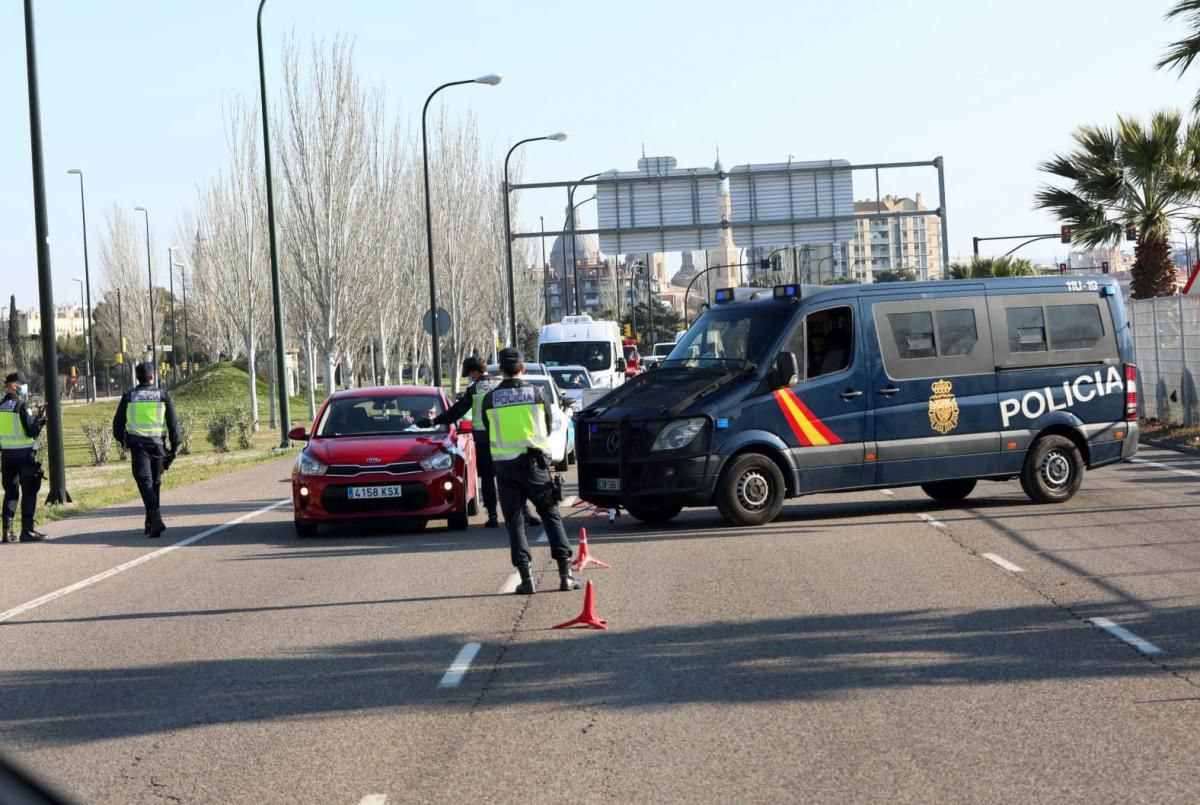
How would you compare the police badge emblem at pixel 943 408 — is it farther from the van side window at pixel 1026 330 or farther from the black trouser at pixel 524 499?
the black trouser at pixel 524 499

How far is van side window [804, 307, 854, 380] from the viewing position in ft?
54.1

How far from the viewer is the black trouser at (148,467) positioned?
57.2ft

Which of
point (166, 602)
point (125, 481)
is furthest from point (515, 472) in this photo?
point (125, 481)

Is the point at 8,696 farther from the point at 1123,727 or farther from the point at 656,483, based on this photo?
the point at 656,483

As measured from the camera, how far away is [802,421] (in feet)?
52.8

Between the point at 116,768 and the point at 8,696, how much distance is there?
2.03 meters

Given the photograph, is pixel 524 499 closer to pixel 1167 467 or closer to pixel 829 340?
pixel 829 340

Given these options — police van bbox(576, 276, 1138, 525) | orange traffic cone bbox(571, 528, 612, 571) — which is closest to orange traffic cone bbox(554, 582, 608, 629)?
orange traffic cone bbox(571, 528, 612, 571)

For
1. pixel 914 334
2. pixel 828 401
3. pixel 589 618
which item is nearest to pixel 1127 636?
pixel 589 618

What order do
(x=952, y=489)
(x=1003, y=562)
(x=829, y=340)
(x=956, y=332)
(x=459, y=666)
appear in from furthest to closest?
(x=952, y=489)
(x=956, y=332)
(x=829, y=340)
(x=1003, y=562)
(x=459, y=666)

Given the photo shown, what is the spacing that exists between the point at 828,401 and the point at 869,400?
1.65ft

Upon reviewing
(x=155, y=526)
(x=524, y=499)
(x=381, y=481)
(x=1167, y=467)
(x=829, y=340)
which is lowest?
(x=1167, y=467)

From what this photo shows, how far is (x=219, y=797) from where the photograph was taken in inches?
240

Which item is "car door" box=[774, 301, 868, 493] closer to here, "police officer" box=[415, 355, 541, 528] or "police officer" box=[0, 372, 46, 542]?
"police officer" box=[415, 355, 541, 528]
